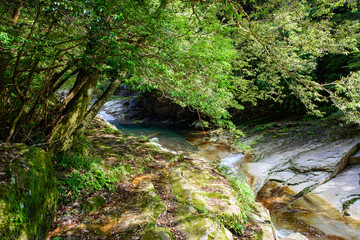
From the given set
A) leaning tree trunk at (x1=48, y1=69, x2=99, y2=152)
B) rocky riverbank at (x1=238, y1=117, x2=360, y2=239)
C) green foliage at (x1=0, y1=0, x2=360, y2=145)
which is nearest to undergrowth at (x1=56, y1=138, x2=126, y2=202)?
leaning tree trunk at (x1=48, y1=69, x2=99, y2=152)

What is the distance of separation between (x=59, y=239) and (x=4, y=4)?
3.96m

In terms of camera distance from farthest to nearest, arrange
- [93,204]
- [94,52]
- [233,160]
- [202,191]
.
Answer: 1. [233,160]
2. [202,191]
3. [93,204]
4. [94,52]

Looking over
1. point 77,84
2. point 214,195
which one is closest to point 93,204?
point 214,195

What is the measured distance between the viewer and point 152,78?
474cm

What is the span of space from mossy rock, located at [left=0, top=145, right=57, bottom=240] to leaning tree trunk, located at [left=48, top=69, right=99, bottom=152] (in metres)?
1.63

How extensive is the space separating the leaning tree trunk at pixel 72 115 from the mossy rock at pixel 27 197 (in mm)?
1631

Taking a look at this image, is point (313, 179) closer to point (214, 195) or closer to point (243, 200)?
point (243, 200)

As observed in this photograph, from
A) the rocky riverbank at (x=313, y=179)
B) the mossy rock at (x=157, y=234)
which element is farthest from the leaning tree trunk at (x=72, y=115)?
the rocky riverbank at (x=313, y=179)

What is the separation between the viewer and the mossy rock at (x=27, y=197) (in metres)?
1.67

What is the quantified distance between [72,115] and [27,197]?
262 centimetres

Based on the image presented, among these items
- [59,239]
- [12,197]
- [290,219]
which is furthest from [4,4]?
[290,219]

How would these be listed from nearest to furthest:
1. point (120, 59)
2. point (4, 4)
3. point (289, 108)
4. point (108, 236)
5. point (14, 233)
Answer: point (14, 233)
point (108, 236)
point (4, 4)
point (120, 59)
point (289, 108)

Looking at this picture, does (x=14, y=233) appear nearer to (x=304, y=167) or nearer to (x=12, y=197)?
(x=12, y=197)

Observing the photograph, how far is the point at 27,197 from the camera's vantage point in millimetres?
1888
